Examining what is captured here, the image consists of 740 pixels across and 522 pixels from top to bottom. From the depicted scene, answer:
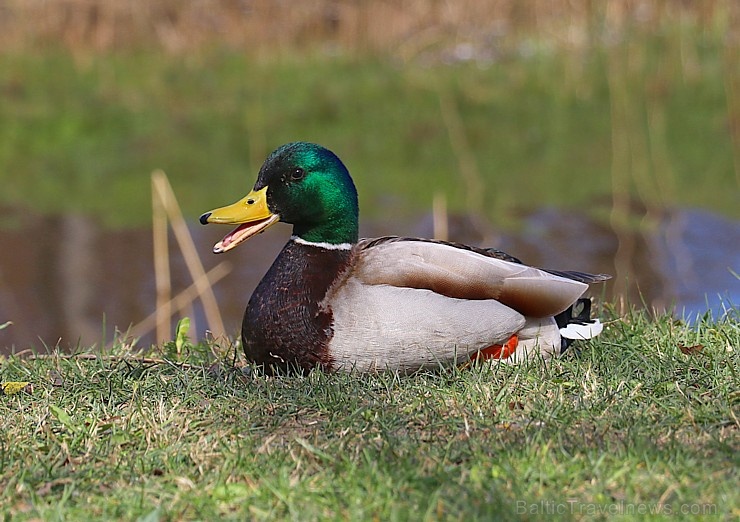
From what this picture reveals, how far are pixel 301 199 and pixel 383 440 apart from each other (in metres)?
1.24

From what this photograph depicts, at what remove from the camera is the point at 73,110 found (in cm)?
1135

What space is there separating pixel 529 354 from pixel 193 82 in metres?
8.66

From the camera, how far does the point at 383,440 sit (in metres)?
3.07

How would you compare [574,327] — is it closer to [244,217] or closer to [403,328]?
[403,328]

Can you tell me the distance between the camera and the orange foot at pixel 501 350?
395 cm

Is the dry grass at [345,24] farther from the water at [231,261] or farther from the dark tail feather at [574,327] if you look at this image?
the dark tail feather at [574,327]

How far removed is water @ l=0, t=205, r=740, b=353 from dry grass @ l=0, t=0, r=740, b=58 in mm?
3916

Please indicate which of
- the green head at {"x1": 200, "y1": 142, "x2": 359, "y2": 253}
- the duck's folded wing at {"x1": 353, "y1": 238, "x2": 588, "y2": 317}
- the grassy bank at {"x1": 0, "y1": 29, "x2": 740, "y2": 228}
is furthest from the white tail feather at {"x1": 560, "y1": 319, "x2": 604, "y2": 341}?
the grassy bank at {"x1": 0, "y1": 29, "x2": 740, "y2": 228}

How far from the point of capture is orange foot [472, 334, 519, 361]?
3947 mm

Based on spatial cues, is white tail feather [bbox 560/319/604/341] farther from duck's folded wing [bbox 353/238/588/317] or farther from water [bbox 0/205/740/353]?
water [bbox 0/205/740/353]

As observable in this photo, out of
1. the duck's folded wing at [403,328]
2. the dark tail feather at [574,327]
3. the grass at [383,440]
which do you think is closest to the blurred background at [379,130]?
the dark tail feather at [574,327]

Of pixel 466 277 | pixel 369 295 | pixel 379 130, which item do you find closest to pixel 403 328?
pixel 369 295

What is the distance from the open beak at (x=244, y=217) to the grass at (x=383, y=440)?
47 cm

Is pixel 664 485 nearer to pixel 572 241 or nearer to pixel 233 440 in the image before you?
pixel 233 440
